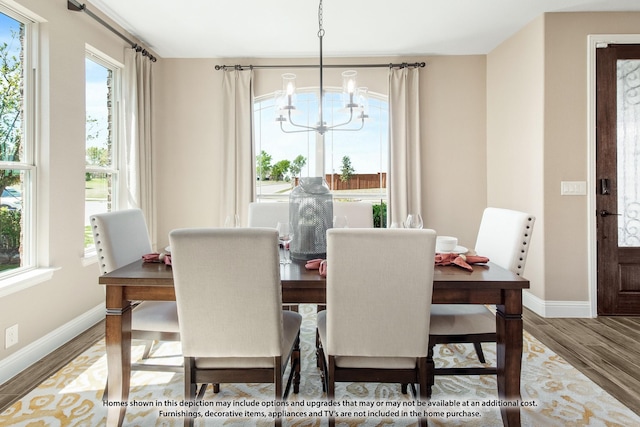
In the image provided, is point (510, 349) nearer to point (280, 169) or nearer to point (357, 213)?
point (357, 213)

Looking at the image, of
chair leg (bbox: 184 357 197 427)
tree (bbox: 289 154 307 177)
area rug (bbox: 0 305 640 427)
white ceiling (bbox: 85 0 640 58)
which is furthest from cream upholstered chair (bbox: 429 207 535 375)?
tree (bbox: 289 154 307 177)

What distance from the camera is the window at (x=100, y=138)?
3.22 metres

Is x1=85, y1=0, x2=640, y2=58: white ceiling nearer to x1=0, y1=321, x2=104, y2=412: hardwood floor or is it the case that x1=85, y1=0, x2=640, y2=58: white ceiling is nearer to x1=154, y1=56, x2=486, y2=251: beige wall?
x1=154, y1=56, x2=486, y2=251: beige wall

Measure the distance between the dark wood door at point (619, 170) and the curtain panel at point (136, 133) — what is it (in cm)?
427

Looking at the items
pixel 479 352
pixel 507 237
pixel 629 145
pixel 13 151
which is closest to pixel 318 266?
pixel 507 237

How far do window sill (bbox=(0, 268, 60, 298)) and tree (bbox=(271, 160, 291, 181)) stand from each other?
2.46 m

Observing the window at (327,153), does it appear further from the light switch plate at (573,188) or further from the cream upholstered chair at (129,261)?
the cream upholstered chair at (129,261)

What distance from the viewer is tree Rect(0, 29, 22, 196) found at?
236cm

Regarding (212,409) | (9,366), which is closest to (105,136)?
(9,366)

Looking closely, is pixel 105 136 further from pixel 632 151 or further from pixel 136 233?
pixel 632 151

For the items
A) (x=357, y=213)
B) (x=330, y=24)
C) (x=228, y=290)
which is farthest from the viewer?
(x=330, y=24)

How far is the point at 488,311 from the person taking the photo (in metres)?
2.00

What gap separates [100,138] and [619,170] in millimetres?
4675

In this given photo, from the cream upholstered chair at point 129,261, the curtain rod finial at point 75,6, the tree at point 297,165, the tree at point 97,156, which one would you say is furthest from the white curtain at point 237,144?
the cream upholstered chair at point 129,261
